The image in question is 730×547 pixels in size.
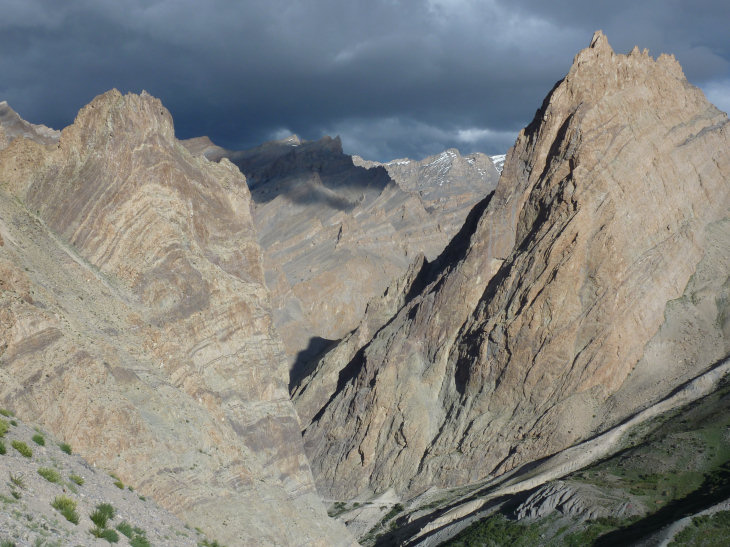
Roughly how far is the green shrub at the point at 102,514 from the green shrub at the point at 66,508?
79 centimetres

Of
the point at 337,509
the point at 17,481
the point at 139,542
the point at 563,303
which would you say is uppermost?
the point at 563,303

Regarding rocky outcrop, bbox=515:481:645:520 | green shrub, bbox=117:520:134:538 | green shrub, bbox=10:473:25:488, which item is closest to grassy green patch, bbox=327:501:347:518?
rocky outcrop, bbox=515:481:645:520

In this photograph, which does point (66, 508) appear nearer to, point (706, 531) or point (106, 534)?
point (106, 534)

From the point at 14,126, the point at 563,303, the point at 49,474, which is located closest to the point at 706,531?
the point at 563,303

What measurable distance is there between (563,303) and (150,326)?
47.8 meters

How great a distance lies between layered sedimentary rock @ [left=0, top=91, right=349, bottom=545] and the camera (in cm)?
3888

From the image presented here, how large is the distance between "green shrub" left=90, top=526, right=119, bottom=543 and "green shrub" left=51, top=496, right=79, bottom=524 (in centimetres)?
57

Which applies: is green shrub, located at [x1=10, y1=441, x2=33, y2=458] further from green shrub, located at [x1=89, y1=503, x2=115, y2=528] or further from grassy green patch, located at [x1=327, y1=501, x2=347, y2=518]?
grassy green patch, located at [x1=327, y1=501, x2=347, y2=518]

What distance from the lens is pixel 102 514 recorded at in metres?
21.9

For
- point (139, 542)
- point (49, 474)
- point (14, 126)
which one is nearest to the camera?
point (139, 542)

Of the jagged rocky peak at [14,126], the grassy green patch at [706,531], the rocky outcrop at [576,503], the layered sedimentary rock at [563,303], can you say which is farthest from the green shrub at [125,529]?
the layered sedimentary rock at [563,303]

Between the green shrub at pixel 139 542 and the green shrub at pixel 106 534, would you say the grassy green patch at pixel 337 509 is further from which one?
the green shrub at pixel 106 534

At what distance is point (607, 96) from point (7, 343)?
74.8 metres

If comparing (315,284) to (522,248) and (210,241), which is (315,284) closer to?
(522,248)
